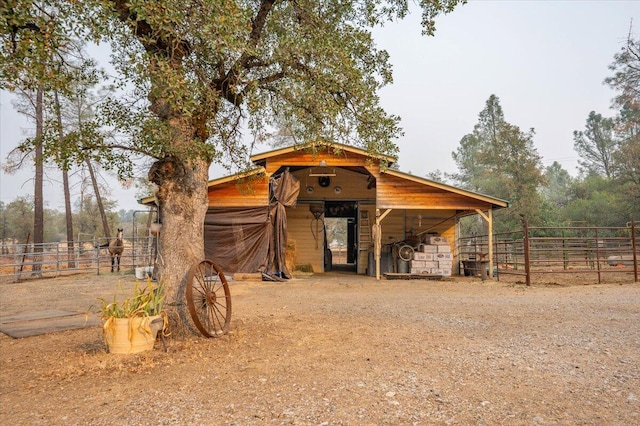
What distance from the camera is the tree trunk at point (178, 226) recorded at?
4.95 m

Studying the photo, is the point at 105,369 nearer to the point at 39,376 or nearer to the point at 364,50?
the point at 39,376

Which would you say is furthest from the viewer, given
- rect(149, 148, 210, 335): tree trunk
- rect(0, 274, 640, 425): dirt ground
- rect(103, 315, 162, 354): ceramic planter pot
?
rect(149, 148, 210, 335): tree trunk

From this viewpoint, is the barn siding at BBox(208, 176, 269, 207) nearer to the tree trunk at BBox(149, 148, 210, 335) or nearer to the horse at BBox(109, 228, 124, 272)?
the horse at BBox(109, 228, 124, 272)

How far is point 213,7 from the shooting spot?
3857 mm

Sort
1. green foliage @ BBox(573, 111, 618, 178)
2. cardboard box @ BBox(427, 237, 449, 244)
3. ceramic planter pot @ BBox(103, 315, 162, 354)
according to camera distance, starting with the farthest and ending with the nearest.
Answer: green foliage @ BBox(573, 111, 618, 178) → cardboard box @ BBox(427, 237, 449, 244) → ceramic planter pot @ BBox(103, 315, 162, 354)

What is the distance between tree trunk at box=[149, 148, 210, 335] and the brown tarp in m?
7.02

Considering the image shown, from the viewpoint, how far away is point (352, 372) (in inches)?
146

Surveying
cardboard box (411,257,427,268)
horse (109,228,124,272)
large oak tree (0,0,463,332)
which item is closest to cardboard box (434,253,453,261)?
cardboard box (411,257,427,268)

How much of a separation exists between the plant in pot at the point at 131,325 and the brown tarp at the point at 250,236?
783 cm

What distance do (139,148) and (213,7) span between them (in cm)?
188

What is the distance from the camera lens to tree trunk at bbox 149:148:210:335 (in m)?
4.95

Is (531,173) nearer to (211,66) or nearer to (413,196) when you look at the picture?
(413,196)

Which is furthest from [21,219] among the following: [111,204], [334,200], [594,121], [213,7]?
[594,121]

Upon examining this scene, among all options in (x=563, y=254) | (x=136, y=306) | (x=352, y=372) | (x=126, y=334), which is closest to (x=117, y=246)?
(x=136, y=306)
